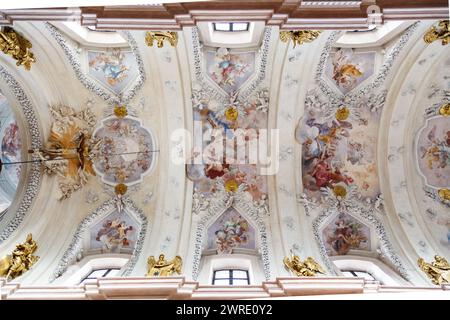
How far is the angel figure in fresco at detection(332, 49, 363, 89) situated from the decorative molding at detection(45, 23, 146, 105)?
488 cm

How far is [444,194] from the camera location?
34.7 ft

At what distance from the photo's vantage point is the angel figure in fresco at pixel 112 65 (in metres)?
10.2

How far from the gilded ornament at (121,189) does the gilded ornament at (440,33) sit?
8.12 meters

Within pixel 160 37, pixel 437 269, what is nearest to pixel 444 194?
pixel 437 269

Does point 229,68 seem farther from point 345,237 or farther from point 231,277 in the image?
point 345,237

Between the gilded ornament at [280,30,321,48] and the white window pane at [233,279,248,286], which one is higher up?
the gilded ornament at [280,30,321,48]

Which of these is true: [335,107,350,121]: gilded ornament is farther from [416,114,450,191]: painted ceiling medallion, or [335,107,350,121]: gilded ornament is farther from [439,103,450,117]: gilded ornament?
[439,103,450,117]: gilded ornament

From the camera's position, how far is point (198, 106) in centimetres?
1096

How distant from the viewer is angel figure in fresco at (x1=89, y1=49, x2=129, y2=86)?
1021cm

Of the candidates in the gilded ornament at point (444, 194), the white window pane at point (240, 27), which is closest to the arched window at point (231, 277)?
the gilded ornament at point (444, 194)

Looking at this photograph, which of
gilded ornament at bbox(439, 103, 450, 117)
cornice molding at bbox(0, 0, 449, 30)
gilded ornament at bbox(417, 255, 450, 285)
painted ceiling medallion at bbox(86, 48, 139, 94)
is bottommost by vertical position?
gilded ornament at bbox(417, 255, 450, 285)

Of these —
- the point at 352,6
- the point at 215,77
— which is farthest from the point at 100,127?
the point at 352,6

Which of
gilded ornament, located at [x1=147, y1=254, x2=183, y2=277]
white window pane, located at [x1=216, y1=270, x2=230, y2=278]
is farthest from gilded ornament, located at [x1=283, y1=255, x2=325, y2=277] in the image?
gilded ornament, located at [x1=147, y1=254, x2=183, y2=277]
